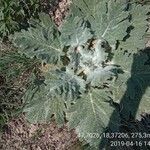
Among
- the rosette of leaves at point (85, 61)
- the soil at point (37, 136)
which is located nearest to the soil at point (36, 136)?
the soil at point (37, 136)

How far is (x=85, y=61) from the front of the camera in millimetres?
3371

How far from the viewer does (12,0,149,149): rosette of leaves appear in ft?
10.7

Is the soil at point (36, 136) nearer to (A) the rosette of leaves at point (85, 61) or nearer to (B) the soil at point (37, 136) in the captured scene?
(B) the soil at point (37, 136)

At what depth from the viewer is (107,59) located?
348 centimetres

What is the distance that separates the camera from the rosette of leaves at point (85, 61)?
3275mm

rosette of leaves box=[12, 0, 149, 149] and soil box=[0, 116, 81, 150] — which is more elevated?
rosette of leaves box=[12, 0, 149, 149]

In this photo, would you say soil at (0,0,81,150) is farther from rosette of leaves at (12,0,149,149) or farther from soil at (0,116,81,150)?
rosette of leaves at (12,0,149,149)

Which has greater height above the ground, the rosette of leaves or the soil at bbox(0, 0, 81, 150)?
the rosette of leaves

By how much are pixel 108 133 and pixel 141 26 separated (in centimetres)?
108

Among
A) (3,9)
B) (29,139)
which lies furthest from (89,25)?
(29,139)

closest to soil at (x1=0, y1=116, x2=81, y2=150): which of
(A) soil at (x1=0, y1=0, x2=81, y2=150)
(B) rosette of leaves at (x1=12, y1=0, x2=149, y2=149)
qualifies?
(A) soil at (x1=0, y1=0, x2=81, y2=150)

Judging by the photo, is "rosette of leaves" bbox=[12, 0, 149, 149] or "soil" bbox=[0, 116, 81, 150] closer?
"rosette of leaves" bbox=[12, 0, 149, 149]

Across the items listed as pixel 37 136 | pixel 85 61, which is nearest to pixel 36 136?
pixel 37 136

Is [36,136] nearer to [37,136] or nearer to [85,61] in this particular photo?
[37,136]
